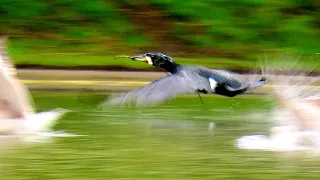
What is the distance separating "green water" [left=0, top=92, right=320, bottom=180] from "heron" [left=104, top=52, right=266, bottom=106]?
0.31 m

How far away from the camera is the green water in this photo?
5.95m

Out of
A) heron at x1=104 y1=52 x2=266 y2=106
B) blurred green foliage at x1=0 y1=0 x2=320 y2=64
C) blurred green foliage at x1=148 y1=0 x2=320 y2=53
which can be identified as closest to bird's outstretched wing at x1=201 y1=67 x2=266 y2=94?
heron at x1=104 y1=52 x2=266 y2=106

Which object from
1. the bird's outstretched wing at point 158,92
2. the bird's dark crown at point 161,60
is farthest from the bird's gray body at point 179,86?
the bird's dark crown at point 161,60

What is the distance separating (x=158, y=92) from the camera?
7348 mm

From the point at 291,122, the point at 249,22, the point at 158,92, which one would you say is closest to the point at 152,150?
the point at 158,92

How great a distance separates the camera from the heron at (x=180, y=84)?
7.32 m

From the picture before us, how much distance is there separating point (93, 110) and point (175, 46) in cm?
644

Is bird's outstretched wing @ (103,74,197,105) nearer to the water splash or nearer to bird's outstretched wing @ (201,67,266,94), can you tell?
bird's outstretched wing @ (201,67,266,94)

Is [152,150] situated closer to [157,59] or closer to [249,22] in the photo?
[157,59]

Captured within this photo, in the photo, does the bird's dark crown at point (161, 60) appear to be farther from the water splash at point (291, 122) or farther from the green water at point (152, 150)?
the water splash at point (291, 122)

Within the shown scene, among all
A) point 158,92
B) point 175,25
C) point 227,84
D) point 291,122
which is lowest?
point 175,25

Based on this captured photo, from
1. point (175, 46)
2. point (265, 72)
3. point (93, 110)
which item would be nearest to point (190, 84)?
point (265, 72)

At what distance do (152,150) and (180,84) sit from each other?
2.40ft

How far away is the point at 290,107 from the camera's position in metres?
7.44
